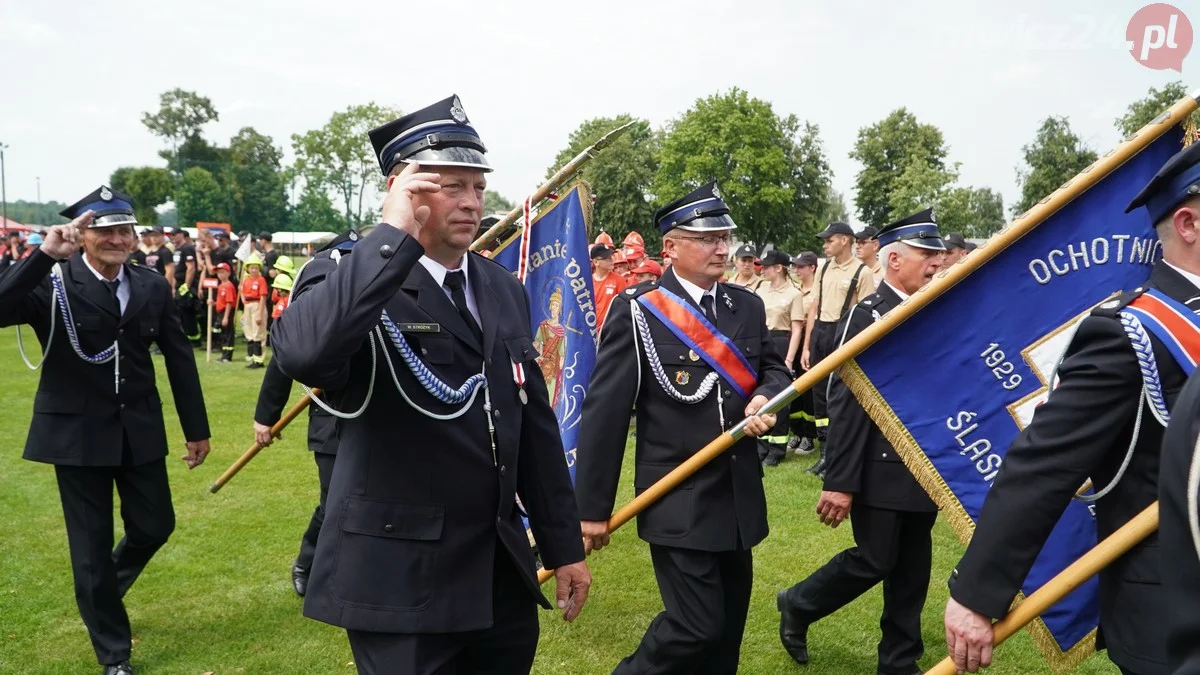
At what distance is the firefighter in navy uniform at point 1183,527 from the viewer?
1441mm

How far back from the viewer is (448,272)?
9.28ft

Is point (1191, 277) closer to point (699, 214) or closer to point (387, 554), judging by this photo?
point (387, 554)

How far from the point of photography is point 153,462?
5.05m

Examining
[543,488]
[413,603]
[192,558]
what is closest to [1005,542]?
[543,488]

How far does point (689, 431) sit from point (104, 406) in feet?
10.2

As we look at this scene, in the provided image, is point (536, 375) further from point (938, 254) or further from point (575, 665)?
point (938, 254)

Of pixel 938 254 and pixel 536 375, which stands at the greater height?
pixel 938 254

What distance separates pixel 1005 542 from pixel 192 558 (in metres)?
5.92

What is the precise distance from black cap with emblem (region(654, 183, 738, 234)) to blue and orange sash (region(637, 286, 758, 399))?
15.6 inches

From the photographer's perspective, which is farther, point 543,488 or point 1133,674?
point 543,488

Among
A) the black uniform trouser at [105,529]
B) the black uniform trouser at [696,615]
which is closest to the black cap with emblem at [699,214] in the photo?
the black uniform trouser at [696,615]

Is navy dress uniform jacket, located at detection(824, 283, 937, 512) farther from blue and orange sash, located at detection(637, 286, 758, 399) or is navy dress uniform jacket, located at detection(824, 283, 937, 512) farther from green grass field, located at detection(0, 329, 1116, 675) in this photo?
green grass field, located at detection(0, 329, 1116, 675)

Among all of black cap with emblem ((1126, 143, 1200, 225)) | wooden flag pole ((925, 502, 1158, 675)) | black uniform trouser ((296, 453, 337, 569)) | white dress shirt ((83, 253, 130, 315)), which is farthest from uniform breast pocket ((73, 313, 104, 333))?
black cap with emblem ((1126, 143, 1200, 225))

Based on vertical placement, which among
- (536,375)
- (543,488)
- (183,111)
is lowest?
(543,488)
